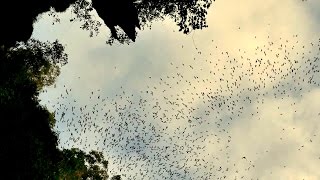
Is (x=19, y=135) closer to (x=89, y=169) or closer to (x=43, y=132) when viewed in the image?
(x=43, y=132)

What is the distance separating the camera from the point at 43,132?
27000 mm

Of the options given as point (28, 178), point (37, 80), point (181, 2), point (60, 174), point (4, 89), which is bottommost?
point (28, 178)

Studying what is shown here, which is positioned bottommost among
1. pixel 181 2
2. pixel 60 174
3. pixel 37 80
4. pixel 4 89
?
pixel 60 174

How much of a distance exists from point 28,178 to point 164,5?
A: 1240cm

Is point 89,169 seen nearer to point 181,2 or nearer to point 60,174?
point 60,174

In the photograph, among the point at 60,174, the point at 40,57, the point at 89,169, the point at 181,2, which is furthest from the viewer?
the point at 40,57

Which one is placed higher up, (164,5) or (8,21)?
(164,5)

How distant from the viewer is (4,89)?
78.4 ft

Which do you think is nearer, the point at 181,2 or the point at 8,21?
the point at 8,21

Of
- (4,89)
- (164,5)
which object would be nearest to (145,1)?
(164,5)

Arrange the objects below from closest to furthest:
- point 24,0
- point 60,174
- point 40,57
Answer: point 24,0 → point 60,174 → point 40,57

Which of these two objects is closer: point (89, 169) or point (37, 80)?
point (89, 169)

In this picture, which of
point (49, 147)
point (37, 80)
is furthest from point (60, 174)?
point (37, 80)

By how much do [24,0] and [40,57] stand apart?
15267mm
